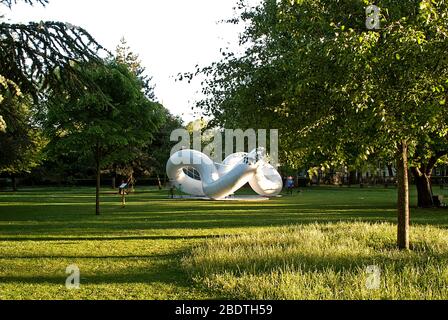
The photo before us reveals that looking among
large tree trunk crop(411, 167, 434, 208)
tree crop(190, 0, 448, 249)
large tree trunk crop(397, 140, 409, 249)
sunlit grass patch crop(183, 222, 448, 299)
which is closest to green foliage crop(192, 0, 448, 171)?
tree crop(190, 0, 448, 249)

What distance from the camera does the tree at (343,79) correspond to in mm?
8062

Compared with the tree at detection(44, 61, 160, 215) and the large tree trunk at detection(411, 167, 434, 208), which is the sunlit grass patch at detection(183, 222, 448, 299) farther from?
the large tree trunk at detection(411, 167, 434, 208)

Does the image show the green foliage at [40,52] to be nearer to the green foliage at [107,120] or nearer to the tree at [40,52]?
the tree at [40,52]

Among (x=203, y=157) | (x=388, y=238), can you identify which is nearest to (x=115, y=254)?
(x=388, y=238)

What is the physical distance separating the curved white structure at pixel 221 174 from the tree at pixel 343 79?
1632cm

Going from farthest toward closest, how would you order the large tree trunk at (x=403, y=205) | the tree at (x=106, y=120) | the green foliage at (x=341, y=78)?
the tree at (x=106, y=120), the large tree trunk at (x=403, y=205), the green foliage at (x=341, y=78)

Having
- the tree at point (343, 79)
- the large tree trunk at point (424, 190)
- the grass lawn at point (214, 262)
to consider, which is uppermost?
the tree at point (343, 79)

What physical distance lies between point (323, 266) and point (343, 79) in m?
3.39

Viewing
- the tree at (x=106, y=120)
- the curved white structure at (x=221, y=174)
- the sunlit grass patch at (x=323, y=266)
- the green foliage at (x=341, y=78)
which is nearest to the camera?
the sunlit grass patch at (x=323, y=266)

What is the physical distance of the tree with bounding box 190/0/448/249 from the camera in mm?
8062

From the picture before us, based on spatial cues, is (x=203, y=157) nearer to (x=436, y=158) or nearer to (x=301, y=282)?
(x=436, y=158)

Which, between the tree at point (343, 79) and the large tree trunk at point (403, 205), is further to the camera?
the large tree trunk at point (403, 205)

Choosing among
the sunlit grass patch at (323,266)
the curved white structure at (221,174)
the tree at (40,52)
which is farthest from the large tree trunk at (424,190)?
the tree at (40,52)
